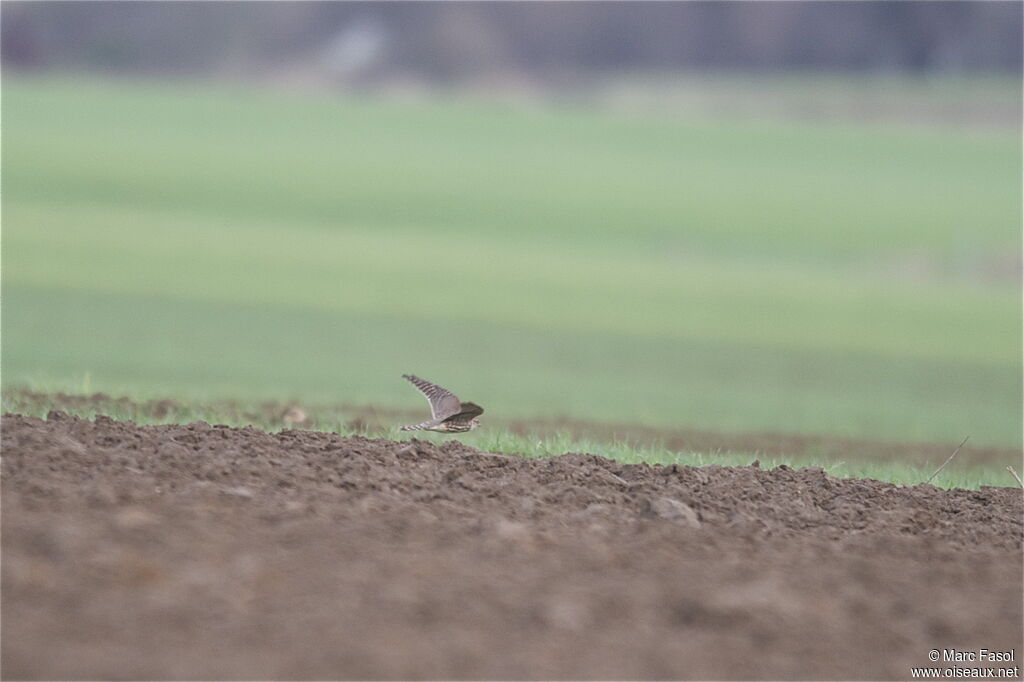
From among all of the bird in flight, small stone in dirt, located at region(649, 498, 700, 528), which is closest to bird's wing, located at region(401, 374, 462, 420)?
the bird in flight

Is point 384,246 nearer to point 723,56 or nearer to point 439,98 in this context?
point 439,98

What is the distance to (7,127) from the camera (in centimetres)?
5275

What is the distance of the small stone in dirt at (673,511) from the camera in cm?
586

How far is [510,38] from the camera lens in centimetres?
9088

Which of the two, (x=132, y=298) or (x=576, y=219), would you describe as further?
(x=576, y=219)

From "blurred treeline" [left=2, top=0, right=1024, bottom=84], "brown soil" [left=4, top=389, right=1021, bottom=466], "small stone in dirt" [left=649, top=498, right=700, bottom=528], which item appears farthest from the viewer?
"blurred treeline" [left=2, top=0, right=1024, bottom=84]

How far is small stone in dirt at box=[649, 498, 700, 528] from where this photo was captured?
586 centimetres

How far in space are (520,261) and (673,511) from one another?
30304mm

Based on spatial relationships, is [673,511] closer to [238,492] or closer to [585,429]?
[238,492]

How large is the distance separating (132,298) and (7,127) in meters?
31.3

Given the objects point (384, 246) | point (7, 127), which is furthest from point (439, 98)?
point (384, 246)

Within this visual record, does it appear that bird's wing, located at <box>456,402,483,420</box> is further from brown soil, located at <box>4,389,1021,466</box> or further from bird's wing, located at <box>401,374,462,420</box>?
brown soil, located at <box>4,389,1021,466</box>

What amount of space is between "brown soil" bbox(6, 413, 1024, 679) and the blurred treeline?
266ft

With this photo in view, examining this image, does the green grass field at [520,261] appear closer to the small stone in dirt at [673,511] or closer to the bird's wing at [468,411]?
the bird's wing at [468,411]
